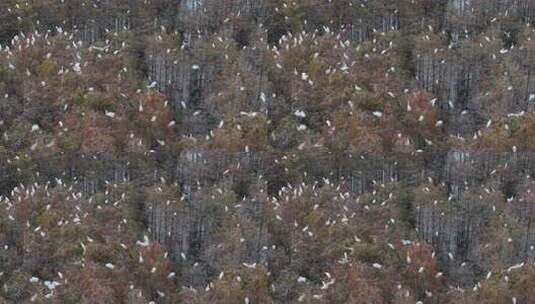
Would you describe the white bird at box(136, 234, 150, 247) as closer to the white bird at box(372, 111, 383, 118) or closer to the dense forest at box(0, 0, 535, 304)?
the dense forest at box(0, 0, 535, 304)

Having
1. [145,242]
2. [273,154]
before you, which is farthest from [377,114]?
[145,242]

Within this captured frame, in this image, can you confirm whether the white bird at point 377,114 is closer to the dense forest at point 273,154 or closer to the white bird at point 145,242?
the dense forest at point 273,154

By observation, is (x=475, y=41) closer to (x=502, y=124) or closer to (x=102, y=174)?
(x=502, y=124)

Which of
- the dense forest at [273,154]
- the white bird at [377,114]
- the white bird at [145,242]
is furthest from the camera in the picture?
the white bird at [377,114]

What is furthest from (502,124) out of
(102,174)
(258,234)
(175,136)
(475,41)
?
(102,174)

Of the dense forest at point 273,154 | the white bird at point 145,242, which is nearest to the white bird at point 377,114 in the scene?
the dense forest at point 273,154

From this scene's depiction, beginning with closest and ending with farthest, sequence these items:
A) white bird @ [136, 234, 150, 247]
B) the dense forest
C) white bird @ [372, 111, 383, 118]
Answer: the dense forest < white bird @ [136, 234, 150, 247] < white bird @ [372, 111, 383, 118]

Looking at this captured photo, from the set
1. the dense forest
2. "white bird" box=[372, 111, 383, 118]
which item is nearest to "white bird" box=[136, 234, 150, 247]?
the dense forest

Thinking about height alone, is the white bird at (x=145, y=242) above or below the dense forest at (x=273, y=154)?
below
